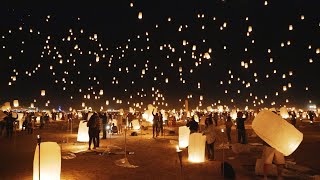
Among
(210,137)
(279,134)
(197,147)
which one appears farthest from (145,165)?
(279,134)

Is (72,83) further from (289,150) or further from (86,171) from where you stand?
(289,150)

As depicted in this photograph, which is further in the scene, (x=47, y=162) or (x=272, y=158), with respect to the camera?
(x=272, y=158)

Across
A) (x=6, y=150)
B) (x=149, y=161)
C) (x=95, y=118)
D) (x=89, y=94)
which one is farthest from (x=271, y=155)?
(x=89, y=94)

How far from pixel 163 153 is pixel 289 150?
25.7 feet

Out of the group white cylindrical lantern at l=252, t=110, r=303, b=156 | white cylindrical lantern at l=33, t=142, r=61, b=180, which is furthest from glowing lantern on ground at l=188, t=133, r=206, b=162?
white cylindrical lantern at l=33, t=142, r=61, b=180

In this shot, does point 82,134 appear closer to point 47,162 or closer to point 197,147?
point 197,147

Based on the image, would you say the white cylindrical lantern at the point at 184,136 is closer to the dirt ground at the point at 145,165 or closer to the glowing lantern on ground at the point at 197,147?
the dirt ground at the point at 145,165

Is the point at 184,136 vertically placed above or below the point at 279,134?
below

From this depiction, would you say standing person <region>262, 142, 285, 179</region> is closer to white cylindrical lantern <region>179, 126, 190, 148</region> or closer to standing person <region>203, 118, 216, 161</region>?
standing person <region>203, 118, 216, 161</region>

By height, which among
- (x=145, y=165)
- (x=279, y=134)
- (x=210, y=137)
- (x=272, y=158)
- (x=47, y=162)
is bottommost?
(x=145, y=165)

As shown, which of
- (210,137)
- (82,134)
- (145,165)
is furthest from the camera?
(82,134)

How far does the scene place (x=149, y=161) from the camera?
12.0m

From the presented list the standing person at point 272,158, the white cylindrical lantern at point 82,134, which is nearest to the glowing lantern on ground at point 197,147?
the standing person at point 272,158

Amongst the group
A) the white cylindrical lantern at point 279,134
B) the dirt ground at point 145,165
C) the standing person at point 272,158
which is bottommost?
the dirt ground at point 145,165
